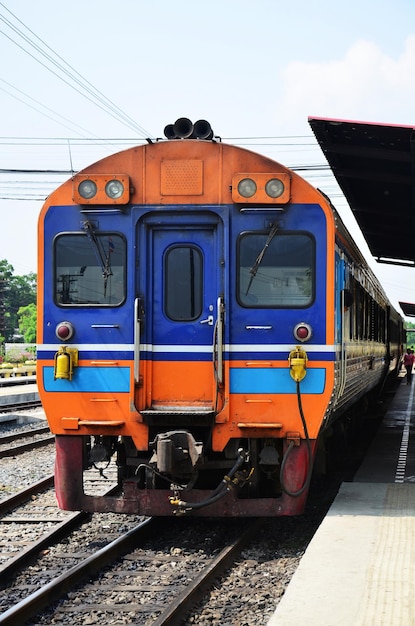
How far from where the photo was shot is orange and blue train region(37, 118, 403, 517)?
24.2 feet

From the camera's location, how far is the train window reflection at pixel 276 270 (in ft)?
24.6

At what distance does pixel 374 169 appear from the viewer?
11977 mm

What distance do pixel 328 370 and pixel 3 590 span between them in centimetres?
320

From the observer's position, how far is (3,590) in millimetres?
6113

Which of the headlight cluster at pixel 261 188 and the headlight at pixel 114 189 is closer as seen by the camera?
the headlight cluster at pixel 261 188

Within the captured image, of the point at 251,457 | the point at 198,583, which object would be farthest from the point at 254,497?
the point at 198,583

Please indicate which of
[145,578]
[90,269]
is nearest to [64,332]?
[90,269]

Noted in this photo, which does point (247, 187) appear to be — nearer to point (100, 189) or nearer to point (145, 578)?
point (100, 189)

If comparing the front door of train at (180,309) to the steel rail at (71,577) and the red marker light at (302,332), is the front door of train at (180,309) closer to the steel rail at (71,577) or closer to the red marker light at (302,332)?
the red marker light at (302,332)

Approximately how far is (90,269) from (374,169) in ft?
18.7

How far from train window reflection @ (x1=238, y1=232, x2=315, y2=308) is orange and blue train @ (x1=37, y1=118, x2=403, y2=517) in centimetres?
1

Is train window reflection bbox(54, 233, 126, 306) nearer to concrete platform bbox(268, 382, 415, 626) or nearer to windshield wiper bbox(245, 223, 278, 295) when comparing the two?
windshield wiper bbox(245, 223, 278, 295)

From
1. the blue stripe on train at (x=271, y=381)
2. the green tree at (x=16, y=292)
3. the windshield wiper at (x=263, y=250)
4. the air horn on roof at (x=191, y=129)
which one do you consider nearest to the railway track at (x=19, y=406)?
the air horn on roof at (x=191, y=129)

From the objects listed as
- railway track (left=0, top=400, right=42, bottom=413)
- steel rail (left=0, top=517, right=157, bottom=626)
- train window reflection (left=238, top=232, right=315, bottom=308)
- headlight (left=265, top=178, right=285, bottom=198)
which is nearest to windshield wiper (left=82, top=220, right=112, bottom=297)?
train window reflection (left=238, top=232, right=315, bottom=308)
